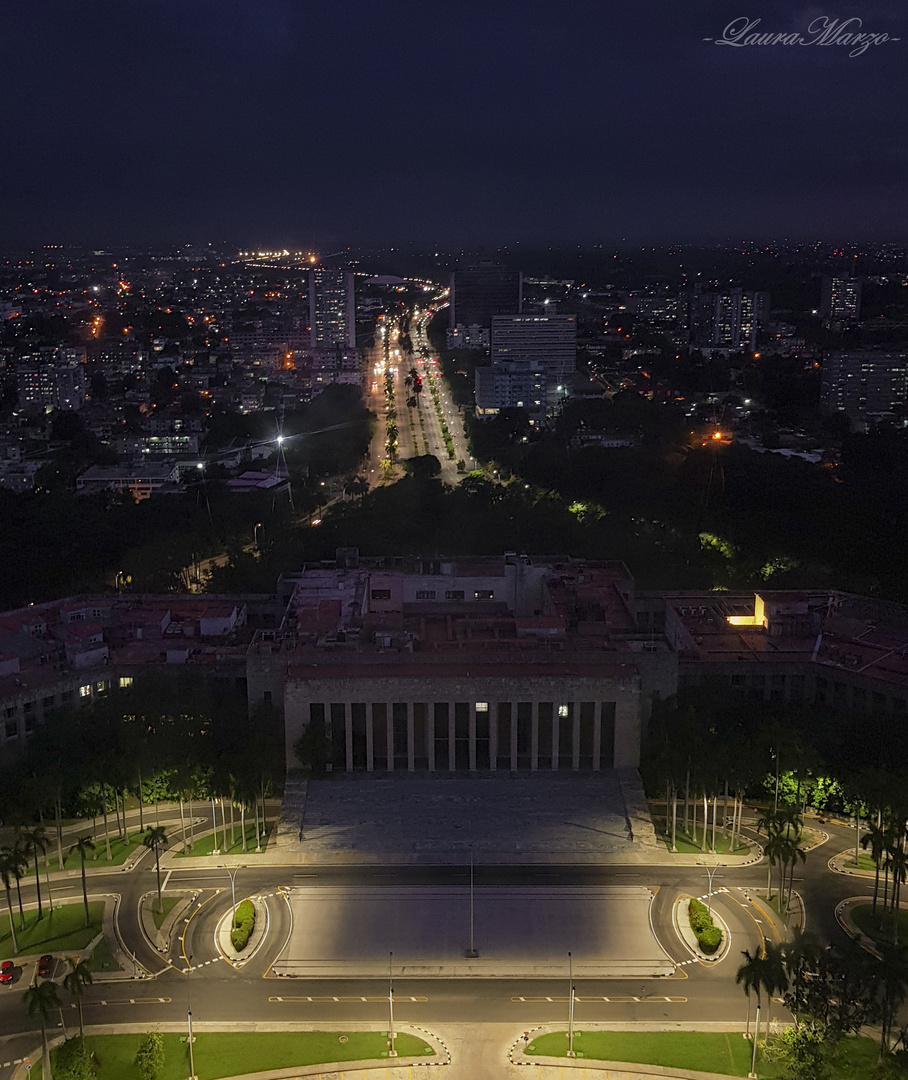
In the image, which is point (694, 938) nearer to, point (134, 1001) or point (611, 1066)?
point (611, 1066)

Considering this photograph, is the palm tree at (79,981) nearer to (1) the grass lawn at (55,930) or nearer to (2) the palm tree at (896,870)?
(1) the grass lawn at (55,930)

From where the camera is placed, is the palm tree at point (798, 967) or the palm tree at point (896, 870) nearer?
the palm tree at point (798, 967)

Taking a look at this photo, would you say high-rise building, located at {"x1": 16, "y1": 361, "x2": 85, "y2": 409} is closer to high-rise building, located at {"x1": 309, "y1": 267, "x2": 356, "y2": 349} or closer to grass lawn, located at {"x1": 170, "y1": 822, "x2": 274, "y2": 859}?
high-rise building, located at {"x1": 309, "y1": 267, "x2": 356, "y2": 349}

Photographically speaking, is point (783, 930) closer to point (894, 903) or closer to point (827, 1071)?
point (894, 903)

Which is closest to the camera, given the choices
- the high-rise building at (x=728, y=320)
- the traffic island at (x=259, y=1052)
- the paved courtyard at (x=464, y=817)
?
the traffic island at (x=259, y=1052)

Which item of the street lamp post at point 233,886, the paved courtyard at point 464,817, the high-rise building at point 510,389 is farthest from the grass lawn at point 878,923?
the high-rise building at point 510,389

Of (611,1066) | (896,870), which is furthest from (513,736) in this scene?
(611,1066)

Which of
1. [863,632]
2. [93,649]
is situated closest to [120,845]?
[93,649]
